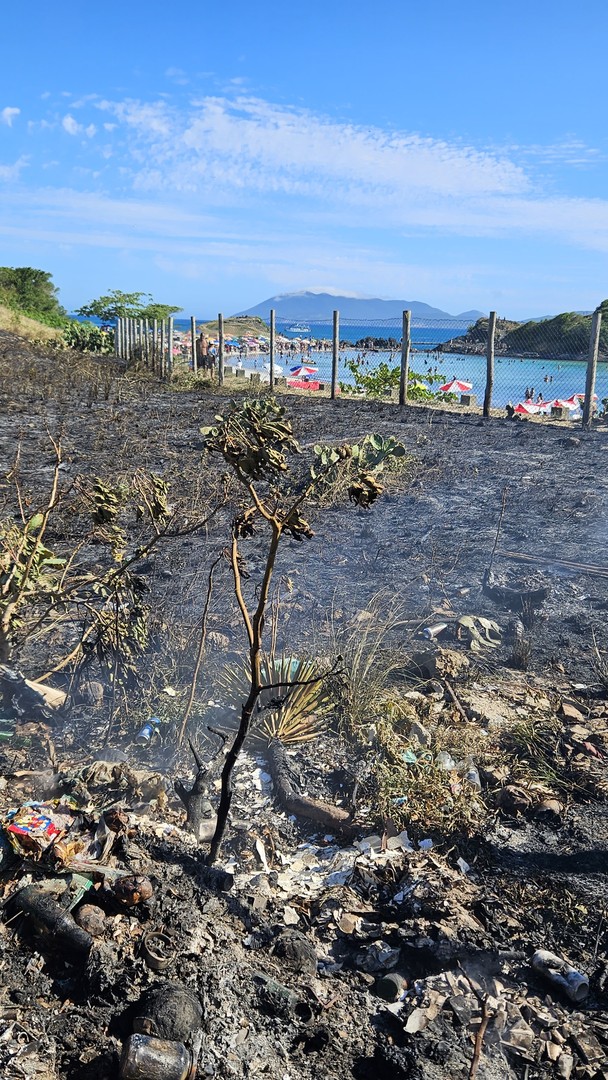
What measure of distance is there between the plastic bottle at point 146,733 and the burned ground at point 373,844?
49 mm

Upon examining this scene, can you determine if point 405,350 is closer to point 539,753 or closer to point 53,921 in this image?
point 539,753

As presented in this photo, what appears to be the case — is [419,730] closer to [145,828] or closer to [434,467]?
[145,828]

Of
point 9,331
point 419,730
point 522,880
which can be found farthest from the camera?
point 9,331

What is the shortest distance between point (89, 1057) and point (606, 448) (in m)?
10.0

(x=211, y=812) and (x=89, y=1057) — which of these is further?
(x=211, y=812)

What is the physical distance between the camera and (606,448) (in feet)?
34.9

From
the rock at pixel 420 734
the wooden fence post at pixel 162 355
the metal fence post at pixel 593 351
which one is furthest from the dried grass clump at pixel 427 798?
the wooden fence post at pixel 162 355

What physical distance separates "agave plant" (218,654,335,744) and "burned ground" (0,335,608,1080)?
0.08m

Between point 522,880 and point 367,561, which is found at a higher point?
point 367,561

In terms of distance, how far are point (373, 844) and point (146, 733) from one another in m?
1.20

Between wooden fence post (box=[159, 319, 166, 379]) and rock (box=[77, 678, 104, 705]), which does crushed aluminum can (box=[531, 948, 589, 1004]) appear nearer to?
rock (box=[77, 678, 104, 705])

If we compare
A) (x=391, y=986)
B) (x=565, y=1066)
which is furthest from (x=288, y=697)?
(x=565, y=1066)

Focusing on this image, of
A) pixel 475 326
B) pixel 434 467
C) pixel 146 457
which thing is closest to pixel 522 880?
pixel 434 467

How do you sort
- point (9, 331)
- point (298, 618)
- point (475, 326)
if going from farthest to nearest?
point (9, 331)
point (475, 326)
point (298, 618)
